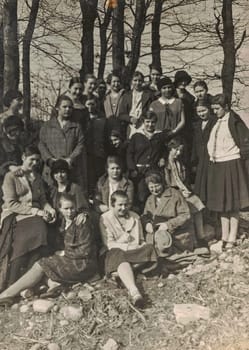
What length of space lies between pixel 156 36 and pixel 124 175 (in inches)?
65.2

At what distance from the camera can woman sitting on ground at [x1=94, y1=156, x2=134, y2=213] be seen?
4.40m

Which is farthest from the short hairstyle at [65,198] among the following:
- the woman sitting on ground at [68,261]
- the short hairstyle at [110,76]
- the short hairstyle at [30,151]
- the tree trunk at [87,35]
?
the tree trunk at [87,35]

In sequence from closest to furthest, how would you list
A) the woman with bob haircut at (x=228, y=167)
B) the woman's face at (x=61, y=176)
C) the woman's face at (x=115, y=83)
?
the woman's face at (x=61, y=176), the woman with bob haircut at (x=228, y=167), the woman's face at (x=115, y=83)

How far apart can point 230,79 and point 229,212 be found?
140 centimetres

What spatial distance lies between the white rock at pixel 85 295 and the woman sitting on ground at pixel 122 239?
0.66 ft

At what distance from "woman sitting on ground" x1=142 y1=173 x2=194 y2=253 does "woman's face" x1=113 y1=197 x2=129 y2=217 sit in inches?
11.5

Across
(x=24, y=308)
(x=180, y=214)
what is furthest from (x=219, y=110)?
(x=24, y=308)

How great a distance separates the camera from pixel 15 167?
14.1ft

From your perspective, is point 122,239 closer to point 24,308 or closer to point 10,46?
point 24,308

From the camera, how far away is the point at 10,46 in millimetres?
4992

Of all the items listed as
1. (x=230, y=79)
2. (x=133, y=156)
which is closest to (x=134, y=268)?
(x=133, y=156)

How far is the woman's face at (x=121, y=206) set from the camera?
4.11 meters

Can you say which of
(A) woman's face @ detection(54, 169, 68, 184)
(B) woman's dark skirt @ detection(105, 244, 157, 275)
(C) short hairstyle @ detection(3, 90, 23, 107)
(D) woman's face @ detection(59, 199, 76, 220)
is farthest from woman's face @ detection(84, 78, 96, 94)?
(B) woman's dark skirt @ detection(105, 244, 157, 275)

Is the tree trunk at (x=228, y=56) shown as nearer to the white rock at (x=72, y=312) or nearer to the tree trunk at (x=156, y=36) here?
the tree trunk at (x=156, y=36)
